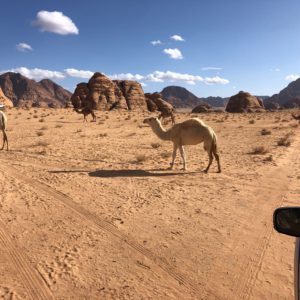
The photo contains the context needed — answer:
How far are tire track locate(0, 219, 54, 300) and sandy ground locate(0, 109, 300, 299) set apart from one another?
0.6 inches

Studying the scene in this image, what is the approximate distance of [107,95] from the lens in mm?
86125

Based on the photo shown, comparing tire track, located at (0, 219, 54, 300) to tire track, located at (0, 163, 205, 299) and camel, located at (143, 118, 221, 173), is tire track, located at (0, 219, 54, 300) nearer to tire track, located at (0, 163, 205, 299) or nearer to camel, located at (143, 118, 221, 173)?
tire track, located at (0, 163, 205, 299)

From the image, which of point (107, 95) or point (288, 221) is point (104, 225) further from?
point (107, 95)

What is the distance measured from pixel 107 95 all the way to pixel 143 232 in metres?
81.7

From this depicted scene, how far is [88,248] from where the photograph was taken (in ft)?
19.1

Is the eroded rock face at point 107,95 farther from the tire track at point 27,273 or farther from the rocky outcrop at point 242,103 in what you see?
the tire track at point 27,273

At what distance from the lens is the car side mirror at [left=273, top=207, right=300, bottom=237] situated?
258cm

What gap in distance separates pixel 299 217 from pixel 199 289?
8.52 ft

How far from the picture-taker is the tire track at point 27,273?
4.57 metres

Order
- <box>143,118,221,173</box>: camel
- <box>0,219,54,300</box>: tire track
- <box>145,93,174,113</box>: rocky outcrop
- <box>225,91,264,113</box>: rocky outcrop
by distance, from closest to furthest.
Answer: <box>0,219,54,300</box>: tire track → <box>143,118,221,173</box>: camel → <box>145,93,174,113</box>: rocky outcrop → <box>225,91,264,113</box>: rocky outcrop

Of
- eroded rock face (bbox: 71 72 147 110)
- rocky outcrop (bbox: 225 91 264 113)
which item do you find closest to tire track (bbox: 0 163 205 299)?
eroded rock face (bbox: 71 72 147 110)

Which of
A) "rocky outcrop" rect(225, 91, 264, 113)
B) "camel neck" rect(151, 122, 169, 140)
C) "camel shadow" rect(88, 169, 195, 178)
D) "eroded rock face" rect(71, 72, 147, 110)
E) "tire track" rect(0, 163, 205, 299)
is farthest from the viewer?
"rocky outcrop" rect(225, 91, 264, 113)

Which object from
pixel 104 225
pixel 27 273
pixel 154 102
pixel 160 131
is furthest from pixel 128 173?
pixel 154 102

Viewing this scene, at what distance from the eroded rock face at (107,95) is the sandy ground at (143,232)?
228 feet
